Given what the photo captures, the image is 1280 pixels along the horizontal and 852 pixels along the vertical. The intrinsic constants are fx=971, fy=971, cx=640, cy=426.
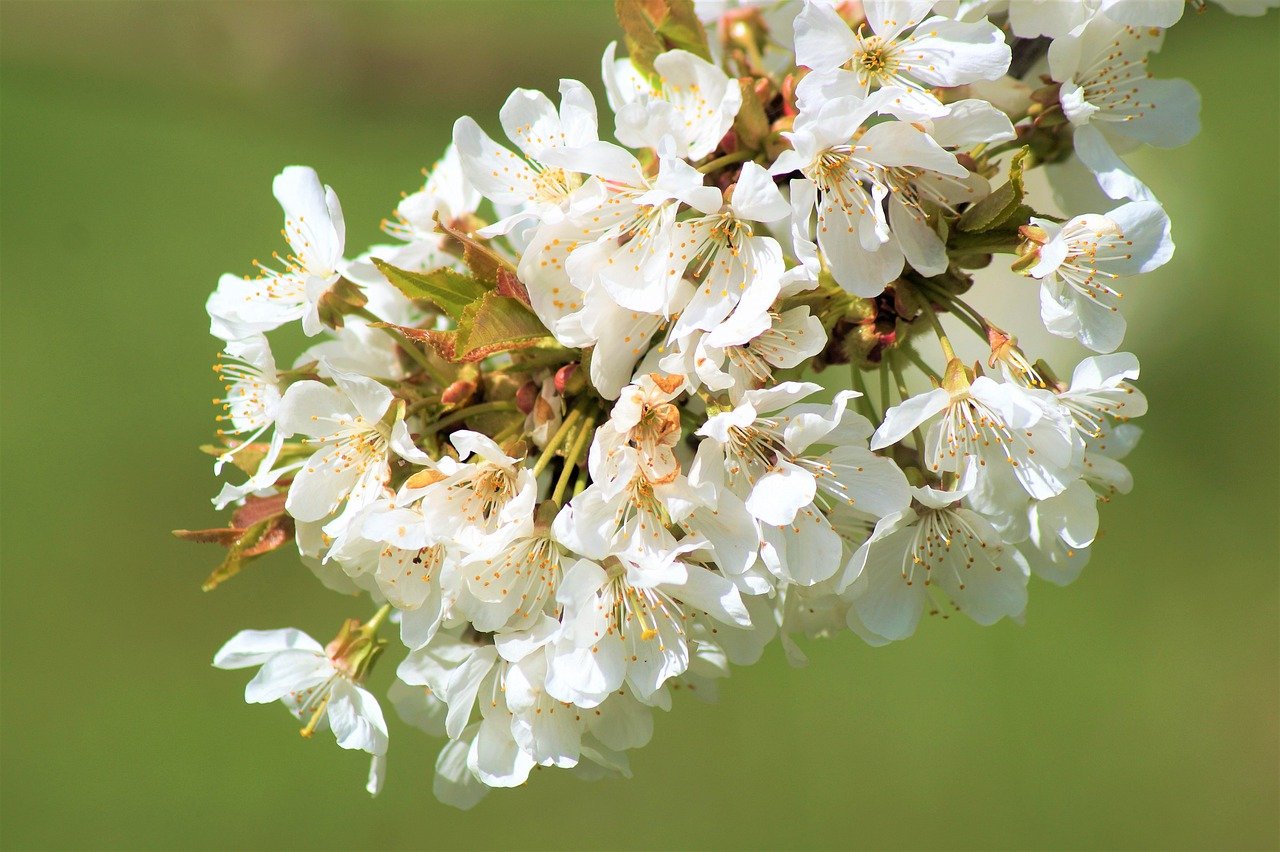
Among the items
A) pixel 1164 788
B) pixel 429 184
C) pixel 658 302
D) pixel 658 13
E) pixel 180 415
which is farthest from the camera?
pixel 180 415

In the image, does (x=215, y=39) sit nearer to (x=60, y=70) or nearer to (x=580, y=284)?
(x=60, y=70)

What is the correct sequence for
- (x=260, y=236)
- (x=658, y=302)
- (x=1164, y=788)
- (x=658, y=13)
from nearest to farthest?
(x=658, y=302)
(x=658, y=13)
(x=1164, y=788)
(x=260, y=236)

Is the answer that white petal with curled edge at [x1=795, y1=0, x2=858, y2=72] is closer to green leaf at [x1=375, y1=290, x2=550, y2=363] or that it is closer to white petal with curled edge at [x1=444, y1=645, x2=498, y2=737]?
green leaf at [x1=375, y1=290, x2=550, y2=363]

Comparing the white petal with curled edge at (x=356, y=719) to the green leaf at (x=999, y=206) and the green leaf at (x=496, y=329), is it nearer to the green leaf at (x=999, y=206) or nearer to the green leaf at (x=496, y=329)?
the green leaf at (x=496, y=329)

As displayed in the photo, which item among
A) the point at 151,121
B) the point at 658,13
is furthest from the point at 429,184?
Answer: the point at 151,121

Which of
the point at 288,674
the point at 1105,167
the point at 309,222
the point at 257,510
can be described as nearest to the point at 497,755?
the point at 288,674

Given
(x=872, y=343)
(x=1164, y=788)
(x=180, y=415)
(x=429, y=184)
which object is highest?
(x=429, y=184)

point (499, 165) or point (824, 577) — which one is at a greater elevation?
point (499, 165)

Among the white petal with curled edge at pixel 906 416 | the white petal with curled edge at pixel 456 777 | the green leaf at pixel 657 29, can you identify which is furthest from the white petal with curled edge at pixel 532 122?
the white petal with curled edge at pixel 456 777
